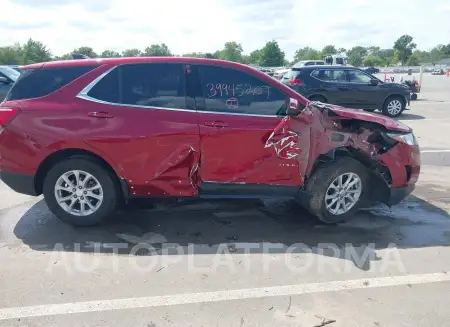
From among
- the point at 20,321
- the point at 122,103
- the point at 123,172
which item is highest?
the point at 122,103

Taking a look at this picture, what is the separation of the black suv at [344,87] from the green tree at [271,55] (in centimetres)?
7234

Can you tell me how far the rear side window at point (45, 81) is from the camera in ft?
14.4

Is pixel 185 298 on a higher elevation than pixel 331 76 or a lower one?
lower

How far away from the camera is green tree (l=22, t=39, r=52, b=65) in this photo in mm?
61594

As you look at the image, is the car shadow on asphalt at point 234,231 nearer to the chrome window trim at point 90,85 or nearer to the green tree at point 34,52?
the chrome window trim at point 90,85

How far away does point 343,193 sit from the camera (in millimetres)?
4738

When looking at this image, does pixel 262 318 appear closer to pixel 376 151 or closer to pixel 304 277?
pixel 304 277


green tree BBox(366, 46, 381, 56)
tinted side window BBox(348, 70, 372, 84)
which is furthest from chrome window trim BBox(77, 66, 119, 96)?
green tree BBox(366, 46, 381, 56)

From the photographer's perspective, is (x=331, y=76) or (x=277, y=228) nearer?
(x=277, y=228)

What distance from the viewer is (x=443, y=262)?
Result: 3.96 meters

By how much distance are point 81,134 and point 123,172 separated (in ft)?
1.86

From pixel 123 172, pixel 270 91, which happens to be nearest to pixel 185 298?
pixel 123 172

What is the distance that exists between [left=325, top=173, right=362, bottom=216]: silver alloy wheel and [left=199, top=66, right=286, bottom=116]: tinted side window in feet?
3.34

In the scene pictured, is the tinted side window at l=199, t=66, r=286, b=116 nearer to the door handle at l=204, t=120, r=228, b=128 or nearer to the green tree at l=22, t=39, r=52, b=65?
the door handle at l=204, t=120, r=228, b=128
